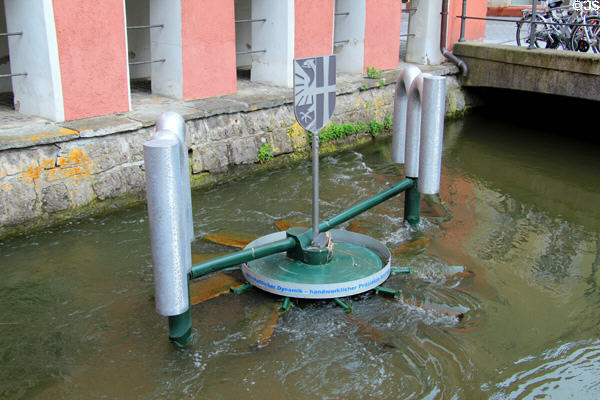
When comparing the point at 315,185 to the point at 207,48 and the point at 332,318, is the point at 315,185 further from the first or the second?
the point at 207,48

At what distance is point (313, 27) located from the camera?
8789 millimetres

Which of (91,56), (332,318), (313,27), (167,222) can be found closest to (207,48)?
(91,56)

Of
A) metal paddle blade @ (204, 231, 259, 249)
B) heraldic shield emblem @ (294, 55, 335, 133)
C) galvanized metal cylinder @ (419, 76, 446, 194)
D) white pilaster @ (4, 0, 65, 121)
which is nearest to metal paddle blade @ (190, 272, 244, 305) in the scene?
metal paddle blade @ (204, 231, 259, 249)

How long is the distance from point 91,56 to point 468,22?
6.72 meters

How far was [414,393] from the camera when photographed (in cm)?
383

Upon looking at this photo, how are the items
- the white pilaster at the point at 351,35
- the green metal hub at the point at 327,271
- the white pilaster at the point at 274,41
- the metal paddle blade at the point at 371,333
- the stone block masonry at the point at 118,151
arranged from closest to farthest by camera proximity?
the metal paddle blade at the point at 371,333
the green metal hub at the point at 327,271
the stone block masonry at the point at 118,151
the white pilaster at the point at 274,41
the white pilaster at the point at 351,35

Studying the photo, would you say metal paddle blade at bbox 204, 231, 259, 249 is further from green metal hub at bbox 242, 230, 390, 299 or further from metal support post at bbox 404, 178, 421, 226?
metal support post at bbox 404, 178, 421, 226

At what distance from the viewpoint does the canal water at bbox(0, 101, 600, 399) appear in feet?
12.8

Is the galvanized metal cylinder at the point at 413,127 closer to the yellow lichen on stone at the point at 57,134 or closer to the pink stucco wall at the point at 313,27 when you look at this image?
the yellow lichen on stone at the point at 57,134

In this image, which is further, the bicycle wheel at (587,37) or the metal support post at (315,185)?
the bicycle wheel at (587,37)

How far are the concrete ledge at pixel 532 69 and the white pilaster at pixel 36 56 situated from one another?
6.33 metres

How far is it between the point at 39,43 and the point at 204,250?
8.38ft

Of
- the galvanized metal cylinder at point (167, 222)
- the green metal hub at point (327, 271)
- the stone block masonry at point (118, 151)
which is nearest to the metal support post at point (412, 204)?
the green metal hub at point (327, 271)

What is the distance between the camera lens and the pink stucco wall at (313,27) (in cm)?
861
